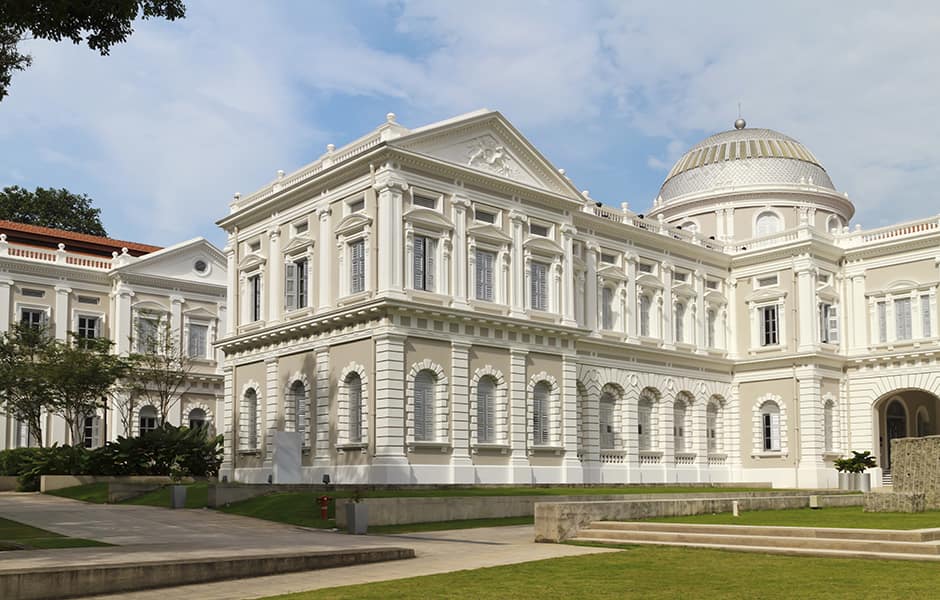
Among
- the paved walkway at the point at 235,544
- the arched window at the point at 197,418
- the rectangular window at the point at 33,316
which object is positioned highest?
the rectangular window at the point at 33,316

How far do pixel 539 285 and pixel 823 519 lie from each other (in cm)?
1905

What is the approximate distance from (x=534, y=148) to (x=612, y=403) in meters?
12.7

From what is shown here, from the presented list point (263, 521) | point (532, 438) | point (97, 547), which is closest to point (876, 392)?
point (532, 438)

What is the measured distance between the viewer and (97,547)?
1934 cm

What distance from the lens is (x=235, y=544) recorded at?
68.9 ft

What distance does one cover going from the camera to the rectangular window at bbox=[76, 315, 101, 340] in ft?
181

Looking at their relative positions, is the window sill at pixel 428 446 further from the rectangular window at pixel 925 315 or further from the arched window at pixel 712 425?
the rectangular window at pixel 925 315

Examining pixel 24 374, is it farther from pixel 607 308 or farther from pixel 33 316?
pixel 607 308

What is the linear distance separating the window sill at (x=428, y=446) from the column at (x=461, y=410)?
36 cm

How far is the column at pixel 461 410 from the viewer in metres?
36.7

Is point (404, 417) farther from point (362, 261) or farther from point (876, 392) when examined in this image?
point (876, 392)

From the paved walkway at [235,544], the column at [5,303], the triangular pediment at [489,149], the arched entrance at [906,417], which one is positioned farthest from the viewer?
the arched entrance at [906,417]

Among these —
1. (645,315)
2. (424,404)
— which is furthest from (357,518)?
(645,315)

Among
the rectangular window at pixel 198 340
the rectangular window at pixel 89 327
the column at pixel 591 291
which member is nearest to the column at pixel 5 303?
the rectangular window at pixel 89 327
